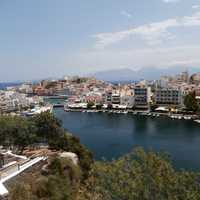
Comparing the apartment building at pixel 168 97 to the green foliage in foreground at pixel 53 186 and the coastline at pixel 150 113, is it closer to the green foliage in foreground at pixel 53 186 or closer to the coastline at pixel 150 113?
the coastline at pixel 150 113

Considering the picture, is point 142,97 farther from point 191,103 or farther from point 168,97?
point 191,103

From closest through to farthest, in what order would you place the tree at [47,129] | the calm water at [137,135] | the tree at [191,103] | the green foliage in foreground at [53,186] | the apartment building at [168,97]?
the green foliage in foreground at [53,186] < the tree at [47,129] < the calm water at [137,135] < the tree at [191,103] < the apartment building at [168,97]

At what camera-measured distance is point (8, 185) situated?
21.2 ft

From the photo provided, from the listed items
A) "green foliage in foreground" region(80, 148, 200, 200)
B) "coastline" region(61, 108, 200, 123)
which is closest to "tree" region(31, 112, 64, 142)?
"green foliage in foreground" region(80, 148, 200, 200)

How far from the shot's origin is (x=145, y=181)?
10.3 feet

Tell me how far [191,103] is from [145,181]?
2725 cm

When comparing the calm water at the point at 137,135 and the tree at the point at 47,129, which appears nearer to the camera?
the tree at the point at 47,129

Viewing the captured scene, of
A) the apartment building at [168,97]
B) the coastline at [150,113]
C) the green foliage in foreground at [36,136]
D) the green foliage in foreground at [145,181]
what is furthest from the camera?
the apartment building at [168,97]

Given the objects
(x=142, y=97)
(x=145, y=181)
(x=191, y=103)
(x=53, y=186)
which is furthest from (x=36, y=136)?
(x=142, y=97)

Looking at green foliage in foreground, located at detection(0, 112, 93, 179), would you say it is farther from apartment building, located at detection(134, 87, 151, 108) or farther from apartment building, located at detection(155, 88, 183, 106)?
apartment building, located at detection(155, 88, 183, 106)

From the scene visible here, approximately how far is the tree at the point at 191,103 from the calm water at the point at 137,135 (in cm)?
348

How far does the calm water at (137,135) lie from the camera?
49.7 feet

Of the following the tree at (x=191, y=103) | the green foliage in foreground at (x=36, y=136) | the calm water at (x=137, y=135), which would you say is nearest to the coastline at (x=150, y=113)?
the tree at (x=191, y=103)

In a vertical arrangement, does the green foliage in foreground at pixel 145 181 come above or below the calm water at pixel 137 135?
above
